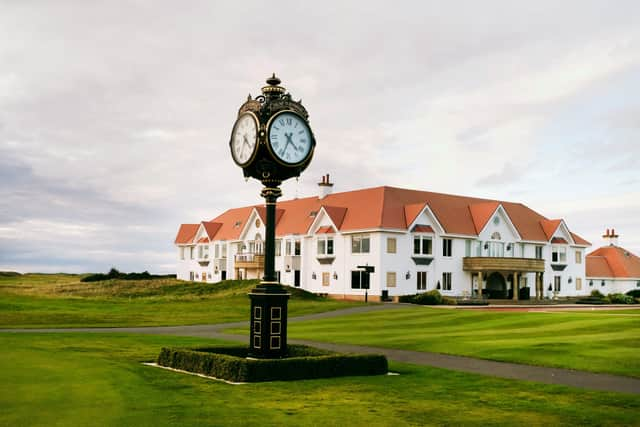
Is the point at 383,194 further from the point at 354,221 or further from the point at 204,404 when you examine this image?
the point at 204,404

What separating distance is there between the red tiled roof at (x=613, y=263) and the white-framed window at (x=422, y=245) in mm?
30673

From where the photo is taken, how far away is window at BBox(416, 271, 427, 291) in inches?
2525

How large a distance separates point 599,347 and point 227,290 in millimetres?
47734

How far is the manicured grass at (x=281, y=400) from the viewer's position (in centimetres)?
1107

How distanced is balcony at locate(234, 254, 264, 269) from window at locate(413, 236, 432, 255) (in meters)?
19.5

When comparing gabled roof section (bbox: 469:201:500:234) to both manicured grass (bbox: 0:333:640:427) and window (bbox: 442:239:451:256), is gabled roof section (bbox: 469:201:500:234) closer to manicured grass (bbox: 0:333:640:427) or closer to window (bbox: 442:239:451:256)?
window (bbox: 442:239:451:256)

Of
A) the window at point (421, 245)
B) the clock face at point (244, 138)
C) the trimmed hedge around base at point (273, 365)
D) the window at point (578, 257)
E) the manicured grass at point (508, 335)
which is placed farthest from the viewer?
the window at point (578, 257)

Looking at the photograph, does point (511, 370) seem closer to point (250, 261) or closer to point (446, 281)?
point (446, 281)

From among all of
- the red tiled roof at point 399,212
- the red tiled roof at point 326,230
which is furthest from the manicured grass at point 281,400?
the red tiled roof at point 326,230

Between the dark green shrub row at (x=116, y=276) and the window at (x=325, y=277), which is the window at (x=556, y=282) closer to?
the window at (x=325, y=277)

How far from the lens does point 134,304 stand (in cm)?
5538

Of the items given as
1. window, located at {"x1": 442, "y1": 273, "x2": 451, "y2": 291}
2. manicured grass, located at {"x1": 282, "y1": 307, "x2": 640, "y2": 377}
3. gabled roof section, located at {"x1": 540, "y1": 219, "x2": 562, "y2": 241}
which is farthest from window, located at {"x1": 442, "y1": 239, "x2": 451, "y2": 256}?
manicured grass, located at {"x1": 282, "y1": 307, "x2": 640, "y2": 377}

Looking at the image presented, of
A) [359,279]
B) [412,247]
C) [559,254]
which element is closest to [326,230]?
[359,279]

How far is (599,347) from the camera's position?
819 inches
